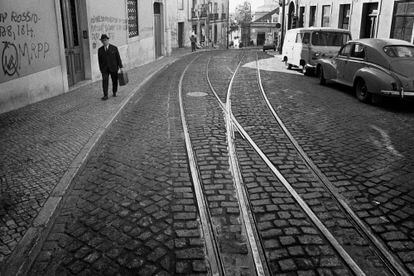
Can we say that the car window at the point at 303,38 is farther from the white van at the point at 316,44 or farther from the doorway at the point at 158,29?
the doorway at the point at 158,29

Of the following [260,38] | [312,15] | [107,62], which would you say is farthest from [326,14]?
[260,38]

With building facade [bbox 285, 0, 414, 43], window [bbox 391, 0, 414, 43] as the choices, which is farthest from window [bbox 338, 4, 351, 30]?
window [bbox 391, 0, 414, 43]

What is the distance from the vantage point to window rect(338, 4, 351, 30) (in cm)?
2294

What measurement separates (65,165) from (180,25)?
39102 mm

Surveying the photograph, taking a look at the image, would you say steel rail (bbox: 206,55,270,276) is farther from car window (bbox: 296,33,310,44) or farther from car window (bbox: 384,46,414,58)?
car window (bbox: 296,33,310,44)

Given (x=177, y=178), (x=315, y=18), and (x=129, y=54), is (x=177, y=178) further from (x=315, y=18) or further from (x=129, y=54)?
(x=315, y=18)

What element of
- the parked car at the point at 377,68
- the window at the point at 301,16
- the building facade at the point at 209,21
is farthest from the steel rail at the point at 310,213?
the building facade at the point at 209,21

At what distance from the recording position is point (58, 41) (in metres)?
11.7

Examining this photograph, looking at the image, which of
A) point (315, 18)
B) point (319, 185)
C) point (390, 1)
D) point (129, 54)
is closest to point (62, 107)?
point (319, 185)

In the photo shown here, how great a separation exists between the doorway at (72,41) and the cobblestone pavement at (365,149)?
669 centimetres

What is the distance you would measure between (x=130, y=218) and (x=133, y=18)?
18.2 meters

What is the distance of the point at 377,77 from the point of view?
1035cm

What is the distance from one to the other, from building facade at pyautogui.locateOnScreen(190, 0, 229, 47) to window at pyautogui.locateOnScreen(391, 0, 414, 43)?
99.6 ft

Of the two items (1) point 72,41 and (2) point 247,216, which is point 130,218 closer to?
(2) point 247,216
